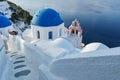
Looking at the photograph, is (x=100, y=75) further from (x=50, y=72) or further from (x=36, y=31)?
(x=36, y=31)

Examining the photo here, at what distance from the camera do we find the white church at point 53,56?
6.21m

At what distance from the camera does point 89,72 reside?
6.66m

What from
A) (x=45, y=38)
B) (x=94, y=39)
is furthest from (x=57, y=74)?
(x=94, y=39)

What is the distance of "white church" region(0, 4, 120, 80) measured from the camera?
244 inches

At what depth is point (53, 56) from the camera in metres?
10.2

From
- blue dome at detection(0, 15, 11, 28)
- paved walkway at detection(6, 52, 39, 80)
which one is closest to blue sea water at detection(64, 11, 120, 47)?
blue dome at detection(0, 15, 11, 28)

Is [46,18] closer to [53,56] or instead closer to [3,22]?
[3,22]

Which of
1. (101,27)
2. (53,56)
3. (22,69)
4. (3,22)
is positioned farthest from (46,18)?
(101,27)

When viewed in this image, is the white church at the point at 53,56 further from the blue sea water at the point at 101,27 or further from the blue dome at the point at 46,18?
the blue sea water at the point at 101,27

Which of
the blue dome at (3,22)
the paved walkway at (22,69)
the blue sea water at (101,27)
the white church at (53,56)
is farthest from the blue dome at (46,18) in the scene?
the blue sea water at (101,27)

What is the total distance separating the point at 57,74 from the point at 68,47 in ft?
14.0

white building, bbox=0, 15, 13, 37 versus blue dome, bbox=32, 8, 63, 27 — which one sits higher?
blue dome, bbox=32, 8, 63, 27

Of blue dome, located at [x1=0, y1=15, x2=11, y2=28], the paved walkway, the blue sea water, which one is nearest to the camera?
the paved walkway

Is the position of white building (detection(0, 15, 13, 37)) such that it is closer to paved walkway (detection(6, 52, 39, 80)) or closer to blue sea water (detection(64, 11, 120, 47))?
paved walkway (detection(6, 52, 39, 80))
